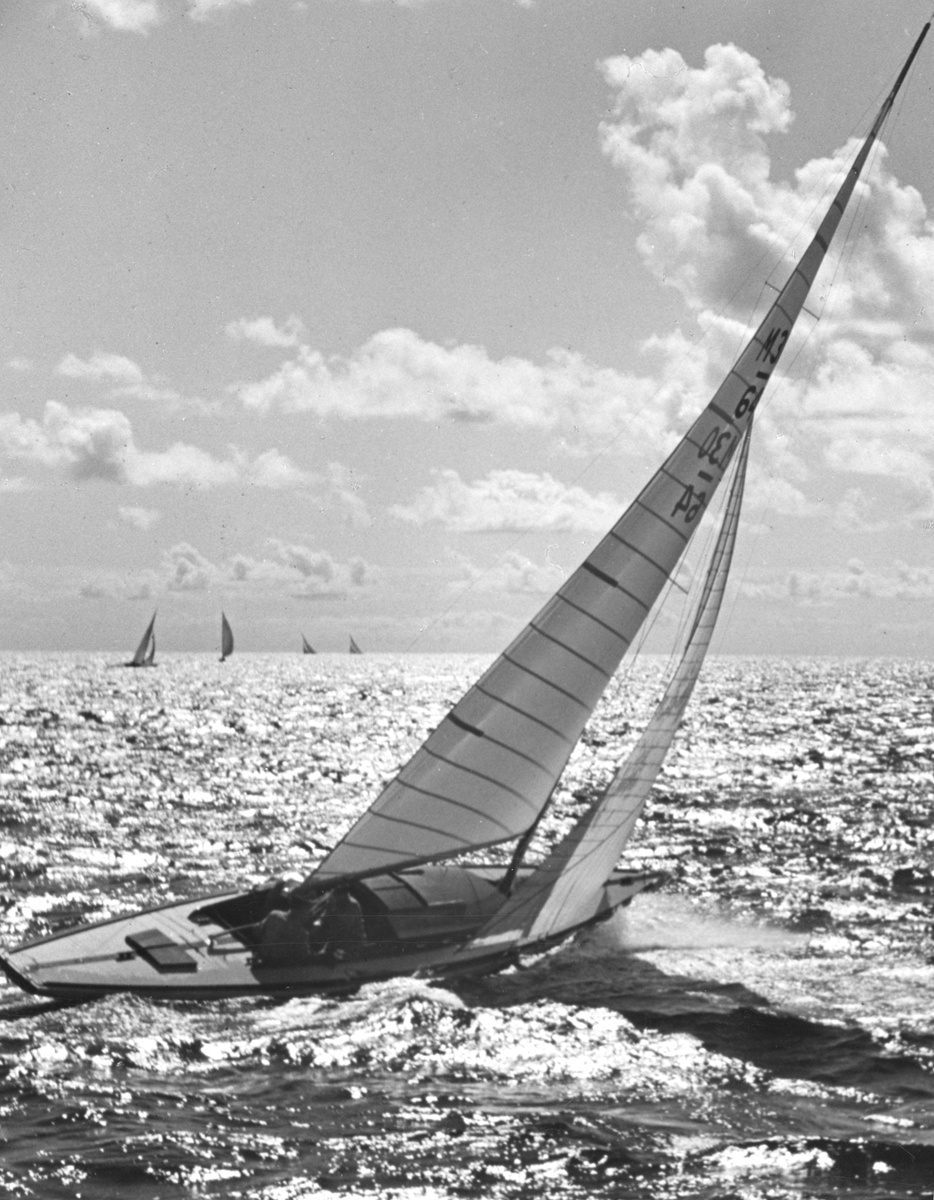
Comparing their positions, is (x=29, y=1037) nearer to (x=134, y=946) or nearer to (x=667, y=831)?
(x=134, y=946)

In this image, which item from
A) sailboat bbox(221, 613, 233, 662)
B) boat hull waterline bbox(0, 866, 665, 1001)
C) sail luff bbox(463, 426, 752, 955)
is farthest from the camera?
sailboat bbox(221, 613, 233, 662)

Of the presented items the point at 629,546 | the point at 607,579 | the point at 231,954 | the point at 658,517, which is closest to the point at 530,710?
the point at 607,579

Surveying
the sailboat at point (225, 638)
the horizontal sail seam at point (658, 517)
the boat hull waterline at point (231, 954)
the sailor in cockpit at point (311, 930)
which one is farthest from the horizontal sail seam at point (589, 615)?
the sailboat at point (225, 638)

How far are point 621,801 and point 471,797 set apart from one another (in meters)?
3.00

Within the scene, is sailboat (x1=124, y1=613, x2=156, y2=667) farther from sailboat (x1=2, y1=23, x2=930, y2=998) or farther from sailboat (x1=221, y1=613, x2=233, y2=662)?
sailboat (x1=2, y1=23, x2=930, y2=998)

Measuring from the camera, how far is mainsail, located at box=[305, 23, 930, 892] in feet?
58.3

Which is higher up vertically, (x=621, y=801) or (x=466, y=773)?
(x=466, y=773)

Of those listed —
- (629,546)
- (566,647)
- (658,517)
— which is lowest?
(566,647)

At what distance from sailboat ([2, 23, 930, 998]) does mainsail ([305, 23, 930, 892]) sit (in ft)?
0.06

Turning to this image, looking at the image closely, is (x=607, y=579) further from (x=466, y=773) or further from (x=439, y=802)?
(x=439, y=802)

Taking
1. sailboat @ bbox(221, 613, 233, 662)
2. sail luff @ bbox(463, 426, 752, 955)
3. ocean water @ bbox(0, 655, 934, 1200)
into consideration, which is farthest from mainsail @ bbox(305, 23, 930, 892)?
sailboat @ bbox(221, 613, 233, 662)

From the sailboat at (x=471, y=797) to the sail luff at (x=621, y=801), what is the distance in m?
0.55

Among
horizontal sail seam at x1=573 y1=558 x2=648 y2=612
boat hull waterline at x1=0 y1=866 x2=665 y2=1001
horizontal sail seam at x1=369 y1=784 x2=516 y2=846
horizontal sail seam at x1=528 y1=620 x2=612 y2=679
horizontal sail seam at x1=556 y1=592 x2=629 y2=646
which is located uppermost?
horizontal sail seam at x1=573 y1=558 x2=648 y2=612

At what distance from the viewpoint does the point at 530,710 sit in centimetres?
1781
